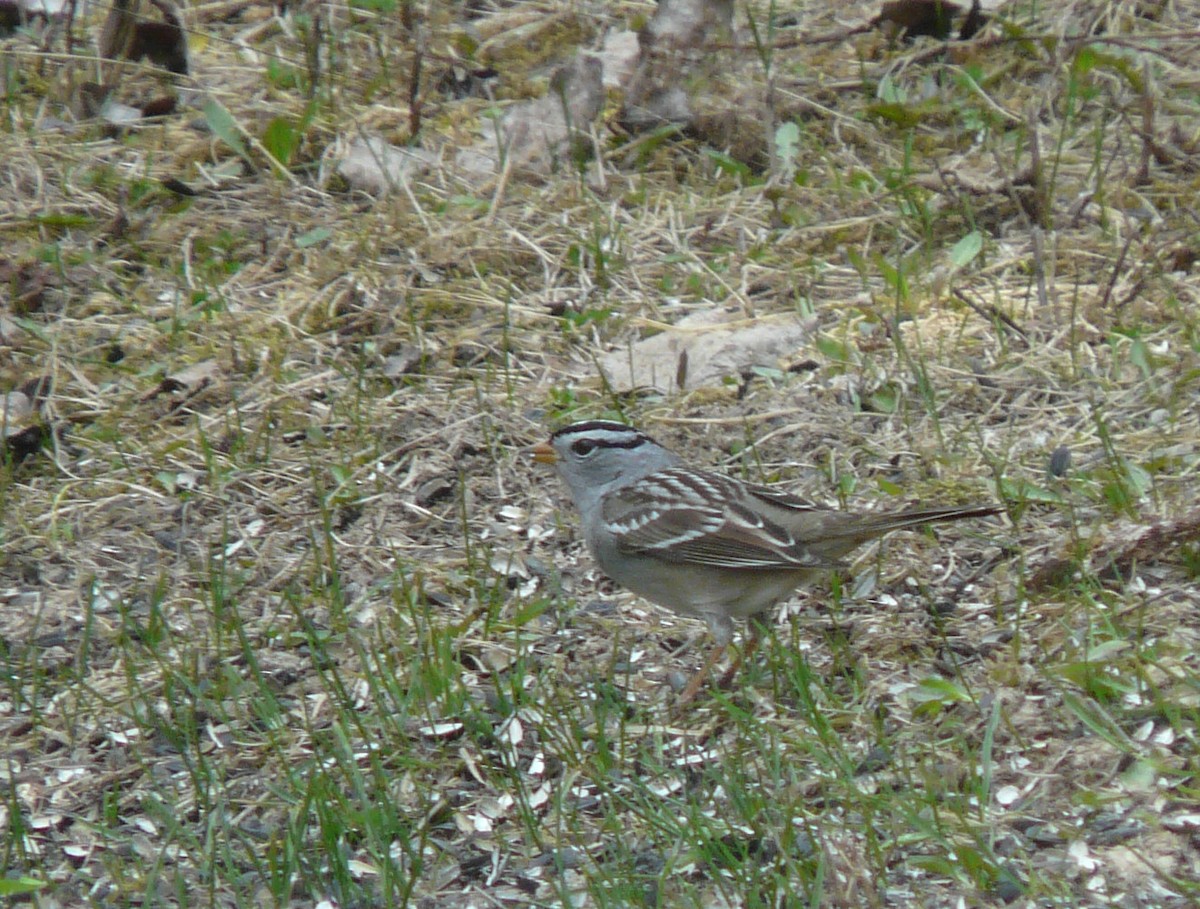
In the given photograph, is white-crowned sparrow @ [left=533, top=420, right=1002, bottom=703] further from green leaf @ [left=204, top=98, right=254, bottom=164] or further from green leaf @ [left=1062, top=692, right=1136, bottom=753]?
green leaf @ [left=204, top=98, right=254, bottom=164]

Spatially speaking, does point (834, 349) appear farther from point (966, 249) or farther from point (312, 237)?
point (312, 237)

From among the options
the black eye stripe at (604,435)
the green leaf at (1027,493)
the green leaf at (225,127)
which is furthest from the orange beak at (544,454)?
the green leaf at (225,127)

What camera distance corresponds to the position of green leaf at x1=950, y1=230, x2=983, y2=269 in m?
5.27

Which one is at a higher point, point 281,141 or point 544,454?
point 281,141

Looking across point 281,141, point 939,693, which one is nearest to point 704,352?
point 939,693

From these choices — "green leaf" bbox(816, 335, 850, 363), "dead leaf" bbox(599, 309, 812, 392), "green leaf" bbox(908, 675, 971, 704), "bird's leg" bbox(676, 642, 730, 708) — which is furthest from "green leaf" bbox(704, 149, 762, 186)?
"green leaf" bbox(908, 675, 971, 704)

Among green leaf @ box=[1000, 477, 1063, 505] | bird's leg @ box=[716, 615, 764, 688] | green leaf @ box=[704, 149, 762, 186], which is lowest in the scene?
bird's leg @ box=[716, 615, 764, 688]

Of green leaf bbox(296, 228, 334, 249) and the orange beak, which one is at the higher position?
the orange beak

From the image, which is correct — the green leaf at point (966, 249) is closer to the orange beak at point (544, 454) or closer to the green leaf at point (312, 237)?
the orange beak at point (544, 454)

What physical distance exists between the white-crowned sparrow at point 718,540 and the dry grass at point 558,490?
163 millimetres

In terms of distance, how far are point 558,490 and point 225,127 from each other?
7.39 ft

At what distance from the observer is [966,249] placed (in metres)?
5.30

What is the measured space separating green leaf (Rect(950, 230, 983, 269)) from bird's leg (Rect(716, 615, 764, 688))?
166 cm

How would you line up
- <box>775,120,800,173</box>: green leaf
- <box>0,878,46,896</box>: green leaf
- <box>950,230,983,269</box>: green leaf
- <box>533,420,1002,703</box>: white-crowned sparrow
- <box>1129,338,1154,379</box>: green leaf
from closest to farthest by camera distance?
1. <box>0,878,46,896</box>: green leaf
2. <box>533,420,1002,703</box>: white-crowned sparrow
3. <box>1129,338,1154,379</box>: green leaf
4. <box>950,230,983,269</box>: green leaf
5. <box>775,120,800,173</box>: green leaf
